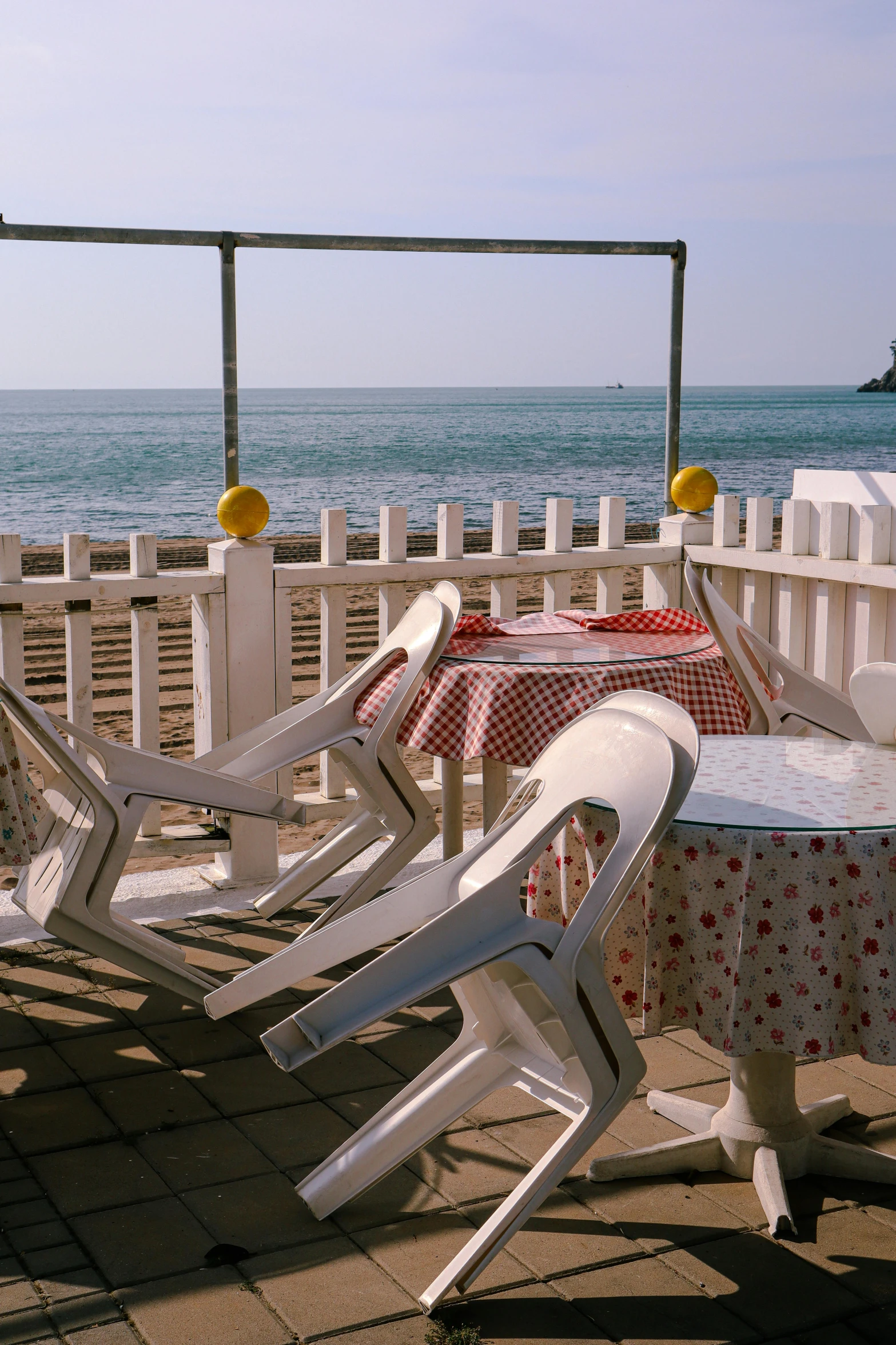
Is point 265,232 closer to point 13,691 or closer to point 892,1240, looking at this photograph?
point 13,691

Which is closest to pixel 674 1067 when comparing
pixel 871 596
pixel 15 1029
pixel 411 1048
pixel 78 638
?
pixel 411 1048

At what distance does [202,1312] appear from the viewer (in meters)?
1.99

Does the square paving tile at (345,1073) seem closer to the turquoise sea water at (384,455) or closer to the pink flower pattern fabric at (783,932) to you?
the pink flower pattern fabric at (783,932)

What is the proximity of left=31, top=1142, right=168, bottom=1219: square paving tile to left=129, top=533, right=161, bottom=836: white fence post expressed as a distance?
1631 mm

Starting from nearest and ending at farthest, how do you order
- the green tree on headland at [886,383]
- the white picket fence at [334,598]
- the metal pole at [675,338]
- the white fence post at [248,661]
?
the white picket fence at [334,598]
the white fence post at [248,661]
the metal pole at [675,338]
the green tree on headland at [886,383]

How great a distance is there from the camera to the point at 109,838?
285cm

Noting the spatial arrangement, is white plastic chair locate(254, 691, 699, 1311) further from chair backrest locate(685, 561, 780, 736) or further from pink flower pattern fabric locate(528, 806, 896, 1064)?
chair backrest locate(685, 561, 780, 736)

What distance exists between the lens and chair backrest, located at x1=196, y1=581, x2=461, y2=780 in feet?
10.3

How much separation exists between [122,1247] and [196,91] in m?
49.8

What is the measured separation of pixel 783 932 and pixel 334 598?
2588mm

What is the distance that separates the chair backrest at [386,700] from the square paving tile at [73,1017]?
2.28 ft

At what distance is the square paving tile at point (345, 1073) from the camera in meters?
2.84

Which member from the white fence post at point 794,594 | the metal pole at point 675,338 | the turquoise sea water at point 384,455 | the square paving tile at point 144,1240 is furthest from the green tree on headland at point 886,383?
the square paving tile at point 144,1240

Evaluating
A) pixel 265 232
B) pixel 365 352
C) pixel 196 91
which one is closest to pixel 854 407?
pixel 365 352
